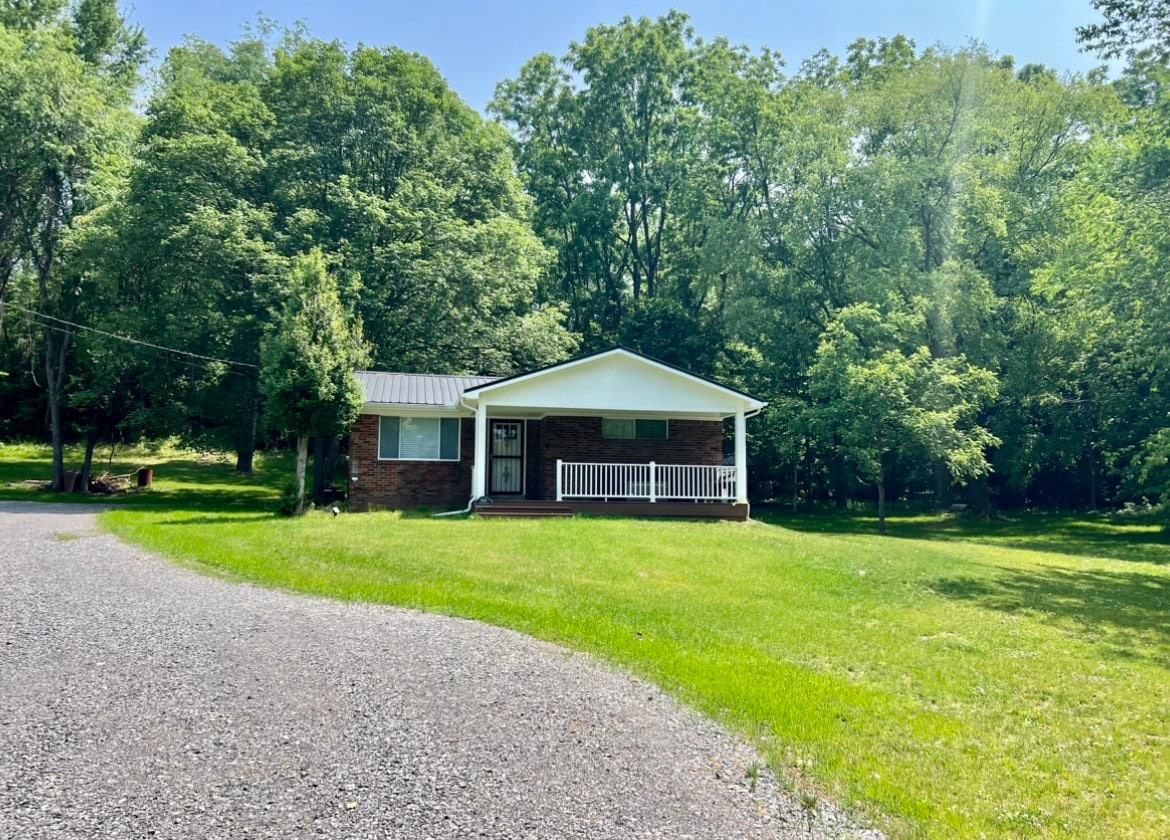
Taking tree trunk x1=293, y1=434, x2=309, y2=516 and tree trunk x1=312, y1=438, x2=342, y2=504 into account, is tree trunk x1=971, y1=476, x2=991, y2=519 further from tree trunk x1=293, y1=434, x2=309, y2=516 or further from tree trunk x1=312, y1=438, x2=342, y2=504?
tree trunk x1=293, y1=434, x2=309, y2=516

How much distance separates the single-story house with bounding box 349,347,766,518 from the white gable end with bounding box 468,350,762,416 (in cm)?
2

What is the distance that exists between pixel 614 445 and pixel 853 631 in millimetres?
11054

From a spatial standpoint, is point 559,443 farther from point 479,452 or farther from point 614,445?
point 479,452

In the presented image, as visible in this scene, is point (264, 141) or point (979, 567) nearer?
point (979, 567)

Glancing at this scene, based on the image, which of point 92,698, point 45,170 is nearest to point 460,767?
point 92,698

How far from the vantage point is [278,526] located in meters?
13.5

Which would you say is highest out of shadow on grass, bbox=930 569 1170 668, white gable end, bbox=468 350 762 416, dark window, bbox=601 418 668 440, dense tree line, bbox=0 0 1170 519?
dense tree line, bbox=0 0 1170 519

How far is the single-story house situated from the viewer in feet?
54.6

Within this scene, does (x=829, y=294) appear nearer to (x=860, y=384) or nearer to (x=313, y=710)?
(x=860, y=384)

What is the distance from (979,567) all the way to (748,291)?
17.2 metres

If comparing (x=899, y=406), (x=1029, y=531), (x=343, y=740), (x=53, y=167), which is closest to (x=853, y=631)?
(x=343, y=740)

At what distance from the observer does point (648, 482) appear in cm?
1750

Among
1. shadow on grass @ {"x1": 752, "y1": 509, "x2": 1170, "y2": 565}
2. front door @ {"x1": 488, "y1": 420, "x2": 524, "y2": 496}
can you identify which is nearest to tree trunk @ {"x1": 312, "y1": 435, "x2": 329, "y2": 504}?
front door @ {"x1": 488, "y1": 420, "x2": 524, "y2": 496}

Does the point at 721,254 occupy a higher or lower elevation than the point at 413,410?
higher
